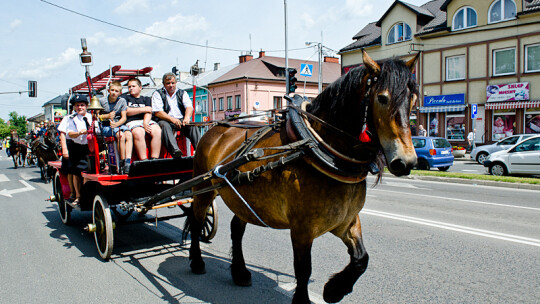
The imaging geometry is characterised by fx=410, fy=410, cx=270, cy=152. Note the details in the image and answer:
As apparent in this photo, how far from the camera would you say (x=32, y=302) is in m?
4.17

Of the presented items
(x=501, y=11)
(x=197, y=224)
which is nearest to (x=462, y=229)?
(x=197, y=224)

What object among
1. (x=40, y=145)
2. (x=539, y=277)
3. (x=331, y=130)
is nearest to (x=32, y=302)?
(x=331, y=130)

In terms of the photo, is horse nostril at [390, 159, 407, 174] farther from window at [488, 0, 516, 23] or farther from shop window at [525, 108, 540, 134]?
window at [488, 0, 516, 23]

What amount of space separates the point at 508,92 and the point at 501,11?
5105mm

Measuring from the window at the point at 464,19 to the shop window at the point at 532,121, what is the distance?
6797mm

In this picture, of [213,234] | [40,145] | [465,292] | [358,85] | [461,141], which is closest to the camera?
[358,85]

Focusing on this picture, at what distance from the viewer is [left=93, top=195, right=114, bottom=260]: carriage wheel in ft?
17.4

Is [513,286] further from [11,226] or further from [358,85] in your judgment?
[11,226]

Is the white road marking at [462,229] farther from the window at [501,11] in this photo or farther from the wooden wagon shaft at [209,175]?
the window at [501,11]

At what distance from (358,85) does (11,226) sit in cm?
733

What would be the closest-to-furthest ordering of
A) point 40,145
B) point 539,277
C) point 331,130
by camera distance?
1. point 331,130
2. point 539,277
3. point 40,145

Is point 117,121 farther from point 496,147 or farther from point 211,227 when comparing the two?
point 496,147

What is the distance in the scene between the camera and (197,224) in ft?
17.0

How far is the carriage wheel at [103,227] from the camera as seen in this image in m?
5.30
